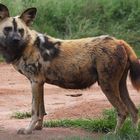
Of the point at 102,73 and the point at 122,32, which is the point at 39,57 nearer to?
the point at 102,73

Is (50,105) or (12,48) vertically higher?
(12,48)

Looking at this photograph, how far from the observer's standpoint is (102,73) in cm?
692

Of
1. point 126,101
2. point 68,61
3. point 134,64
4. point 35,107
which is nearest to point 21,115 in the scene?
point 35,107

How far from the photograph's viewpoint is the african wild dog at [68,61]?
6953 mm

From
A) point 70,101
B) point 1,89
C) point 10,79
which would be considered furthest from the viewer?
point 10,79

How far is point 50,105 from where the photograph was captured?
9.32 m

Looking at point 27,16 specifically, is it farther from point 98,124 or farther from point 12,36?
point 98,124

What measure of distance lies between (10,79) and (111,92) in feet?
17.8

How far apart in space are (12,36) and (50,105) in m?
2.52

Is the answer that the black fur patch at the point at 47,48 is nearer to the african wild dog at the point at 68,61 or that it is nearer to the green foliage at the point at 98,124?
the african wild dog at the point at 68,61

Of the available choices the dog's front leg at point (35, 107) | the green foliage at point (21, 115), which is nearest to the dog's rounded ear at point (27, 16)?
the dog's front leg at point (35, 107)

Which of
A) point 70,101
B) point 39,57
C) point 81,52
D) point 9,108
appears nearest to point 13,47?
point 39,57

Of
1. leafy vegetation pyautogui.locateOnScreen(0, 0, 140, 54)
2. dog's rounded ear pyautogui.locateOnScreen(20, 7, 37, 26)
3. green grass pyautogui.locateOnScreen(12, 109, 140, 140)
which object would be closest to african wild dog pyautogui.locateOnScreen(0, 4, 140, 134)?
dog's rounded ear pyautogui.locateOnScreen(20, 7, 37, 26)

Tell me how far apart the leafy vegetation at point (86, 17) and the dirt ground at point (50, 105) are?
13.5 ft
